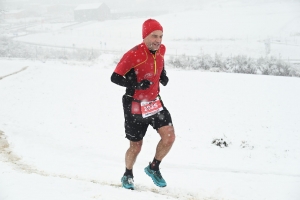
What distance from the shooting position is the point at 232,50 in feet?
140

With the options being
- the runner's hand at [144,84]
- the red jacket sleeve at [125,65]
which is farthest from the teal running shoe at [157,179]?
the red jacket sleeve at [125,65]

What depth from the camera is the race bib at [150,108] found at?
12.8ft

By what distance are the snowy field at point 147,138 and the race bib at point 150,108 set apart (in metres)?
1.04

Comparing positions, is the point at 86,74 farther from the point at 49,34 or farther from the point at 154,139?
the point at 49,34

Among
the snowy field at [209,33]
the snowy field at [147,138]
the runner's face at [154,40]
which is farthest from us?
the snowy field at [209,33]

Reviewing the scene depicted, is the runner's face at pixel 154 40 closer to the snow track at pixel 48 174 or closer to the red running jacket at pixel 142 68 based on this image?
the red running jacket at pixel 142 68

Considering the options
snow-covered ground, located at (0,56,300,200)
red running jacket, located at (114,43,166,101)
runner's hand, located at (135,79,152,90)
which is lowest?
snow-covered ground, located at (0,56,300,200)

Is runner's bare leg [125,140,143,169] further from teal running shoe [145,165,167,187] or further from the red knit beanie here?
the red knit beanie

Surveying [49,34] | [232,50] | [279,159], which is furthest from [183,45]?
[279,159]

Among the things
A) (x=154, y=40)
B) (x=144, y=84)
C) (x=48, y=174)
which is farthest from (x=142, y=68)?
(x=48, y=174)

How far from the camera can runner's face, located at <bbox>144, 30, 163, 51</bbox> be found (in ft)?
12.0

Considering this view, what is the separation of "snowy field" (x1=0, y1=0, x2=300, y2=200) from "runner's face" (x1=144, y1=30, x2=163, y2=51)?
73.5 inches

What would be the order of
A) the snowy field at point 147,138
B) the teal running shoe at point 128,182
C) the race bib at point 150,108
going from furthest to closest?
the snowy field at point 147,138 → the teal running shoe at point 128,182 → the race bib at point 150,108

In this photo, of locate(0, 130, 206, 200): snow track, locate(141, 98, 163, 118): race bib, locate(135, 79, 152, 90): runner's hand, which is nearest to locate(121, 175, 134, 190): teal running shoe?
locate(0, 130, 206, 200): snow track
